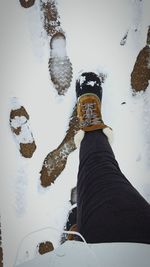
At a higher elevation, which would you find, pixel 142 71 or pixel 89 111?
pixel 142 71

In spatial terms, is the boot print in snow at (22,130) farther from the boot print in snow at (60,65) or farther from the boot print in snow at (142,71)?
the boot print in snow at (142,71)

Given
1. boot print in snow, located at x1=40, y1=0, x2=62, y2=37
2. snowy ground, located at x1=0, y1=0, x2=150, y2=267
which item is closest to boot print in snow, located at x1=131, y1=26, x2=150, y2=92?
snowy ground, located at x1=0, y1=0, x2=150, y2=267

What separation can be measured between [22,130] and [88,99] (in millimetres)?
223

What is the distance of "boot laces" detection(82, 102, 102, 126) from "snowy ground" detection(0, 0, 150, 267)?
42 millimetres

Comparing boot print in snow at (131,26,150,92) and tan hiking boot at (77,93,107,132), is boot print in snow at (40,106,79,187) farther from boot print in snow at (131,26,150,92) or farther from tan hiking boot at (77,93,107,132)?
boot print in snow at (131,26,150,92)

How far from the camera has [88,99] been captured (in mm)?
931

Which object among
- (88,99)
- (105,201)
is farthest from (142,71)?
(105,201)

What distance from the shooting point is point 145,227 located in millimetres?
502

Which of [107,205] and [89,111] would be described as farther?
[89,111]

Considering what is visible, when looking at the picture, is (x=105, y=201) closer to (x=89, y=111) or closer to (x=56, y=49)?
(x=89, y=111)

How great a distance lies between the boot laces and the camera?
892mm

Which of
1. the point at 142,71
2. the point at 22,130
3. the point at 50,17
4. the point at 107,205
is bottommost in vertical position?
the point at 107,205

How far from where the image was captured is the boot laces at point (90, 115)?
0.89 meters

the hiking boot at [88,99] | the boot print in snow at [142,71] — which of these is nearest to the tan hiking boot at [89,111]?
the hiking boot at [88,99]
